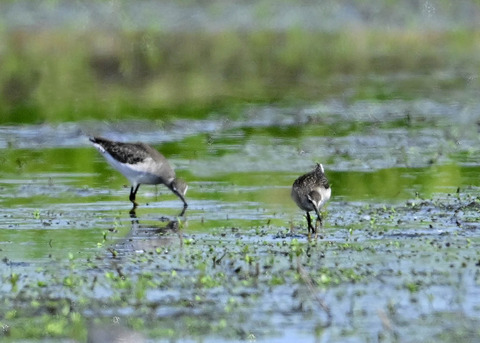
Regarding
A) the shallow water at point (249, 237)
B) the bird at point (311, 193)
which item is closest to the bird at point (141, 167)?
the shallow water at point (249, 237)

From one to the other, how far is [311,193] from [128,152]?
3677 millimetres

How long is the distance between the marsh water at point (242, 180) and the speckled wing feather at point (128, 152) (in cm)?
53

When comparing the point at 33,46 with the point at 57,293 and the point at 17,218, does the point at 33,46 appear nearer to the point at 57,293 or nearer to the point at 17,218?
the point at 17,218

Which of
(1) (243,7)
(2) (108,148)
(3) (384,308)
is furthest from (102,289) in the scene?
(1) (243,7)

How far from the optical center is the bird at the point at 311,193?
45.0 ft

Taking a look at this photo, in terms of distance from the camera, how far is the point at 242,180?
57.5 feet

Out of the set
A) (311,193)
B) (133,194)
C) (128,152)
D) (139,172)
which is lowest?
(133,194)

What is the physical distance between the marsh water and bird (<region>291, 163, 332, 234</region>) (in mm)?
277

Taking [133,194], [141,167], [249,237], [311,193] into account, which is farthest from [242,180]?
[249,237]

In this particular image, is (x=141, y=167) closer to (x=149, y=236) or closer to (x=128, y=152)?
(x=128, y=152)

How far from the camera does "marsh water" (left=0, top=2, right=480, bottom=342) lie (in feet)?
33.4

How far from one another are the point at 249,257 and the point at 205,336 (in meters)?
2.33

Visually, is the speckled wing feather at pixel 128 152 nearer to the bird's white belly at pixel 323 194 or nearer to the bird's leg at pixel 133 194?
the bird's leg at pixel 133 194

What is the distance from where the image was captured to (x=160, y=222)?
14.8 metres
